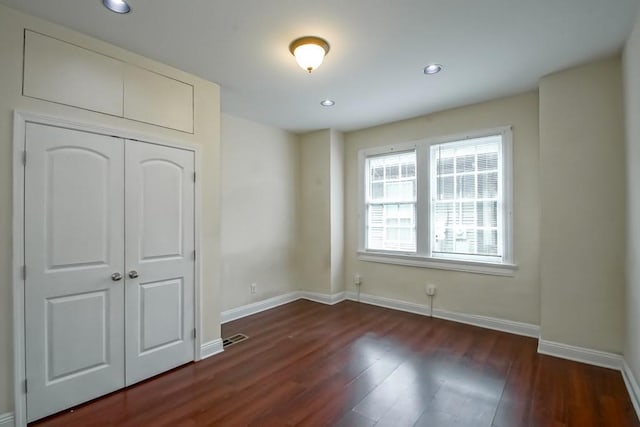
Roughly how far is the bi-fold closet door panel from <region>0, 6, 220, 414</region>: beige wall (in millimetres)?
100

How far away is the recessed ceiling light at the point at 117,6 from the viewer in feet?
6.49

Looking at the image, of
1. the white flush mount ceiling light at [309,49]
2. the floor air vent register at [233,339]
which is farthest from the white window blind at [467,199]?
the floor air vent register at [233,339]

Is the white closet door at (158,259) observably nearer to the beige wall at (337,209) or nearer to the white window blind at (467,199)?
the beige wall at (337,209)

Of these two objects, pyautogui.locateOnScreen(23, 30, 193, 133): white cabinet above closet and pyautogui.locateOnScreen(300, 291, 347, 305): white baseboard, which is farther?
pyautogui.locateOnScreen(300, 291, 347, 305): white baseboard

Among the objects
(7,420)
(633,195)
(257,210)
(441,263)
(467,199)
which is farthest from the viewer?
(257,210)

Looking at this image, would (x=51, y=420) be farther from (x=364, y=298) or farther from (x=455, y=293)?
(x=455, y=293)

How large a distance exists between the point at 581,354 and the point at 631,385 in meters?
0.49

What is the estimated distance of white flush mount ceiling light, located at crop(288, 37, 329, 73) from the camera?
2.40 meters

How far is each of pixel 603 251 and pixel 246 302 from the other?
159 inches

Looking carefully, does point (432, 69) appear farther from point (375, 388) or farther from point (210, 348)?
point (210, 348)

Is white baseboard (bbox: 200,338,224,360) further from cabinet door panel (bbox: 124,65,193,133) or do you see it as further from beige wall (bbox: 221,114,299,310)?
cabinet door panel (bbox: 124,65,193,133)

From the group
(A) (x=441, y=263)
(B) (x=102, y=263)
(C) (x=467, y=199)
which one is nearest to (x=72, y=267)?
(B) (x=102, y=263)

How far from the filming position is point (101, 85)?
2.40 metres

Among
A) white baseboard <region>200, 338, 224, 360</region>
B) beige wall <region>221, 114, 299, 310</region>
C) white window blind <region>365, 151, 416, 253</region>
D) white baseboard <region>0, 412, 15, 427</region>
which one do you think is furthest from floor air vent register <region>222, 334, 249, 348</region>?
white window blind <region>365, 151, 416, 253</region>
